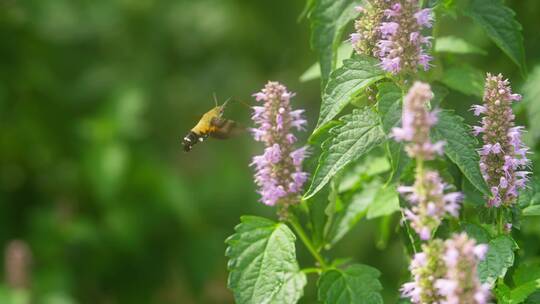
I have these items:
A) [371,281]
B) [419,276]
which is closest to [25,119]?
[371,281]

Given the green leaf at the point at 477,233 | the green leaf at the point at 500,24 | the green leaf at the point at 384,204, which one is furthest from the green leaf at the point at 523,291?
the green leaf at the point at 500,24

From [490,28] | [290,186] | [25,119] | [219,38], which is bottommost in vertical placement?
[290,186]

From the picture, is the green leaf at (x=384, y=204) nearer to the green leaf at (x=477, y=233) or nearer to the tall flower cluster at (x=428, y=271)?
the green leaf at (x=477, y=233)

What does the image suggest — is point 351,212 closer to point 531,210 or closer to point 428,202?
point 531,210

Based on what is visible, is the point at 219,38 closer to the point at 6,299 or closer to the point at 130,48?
the point at 130,48

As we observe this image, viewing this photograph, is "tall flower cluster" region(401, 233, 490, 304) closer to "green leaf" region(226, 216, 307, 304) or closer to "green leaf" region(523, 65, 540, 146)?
"green leaf" region(226, 216, 307, 304)

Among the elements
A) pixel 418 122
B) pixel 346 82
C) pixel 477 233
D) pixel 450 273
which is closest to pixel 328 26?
pixel 346 82
